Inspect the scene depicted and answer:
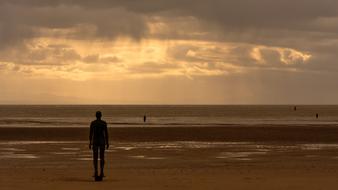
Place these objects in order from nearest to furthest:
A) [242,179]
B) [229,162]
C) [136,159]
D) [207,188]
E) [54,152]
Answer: [207,188]
[242,179]
[229,162]
[136,159]
[54,152]

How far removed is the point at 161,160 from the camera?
27.8 metres

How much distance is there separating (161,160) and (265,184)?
11573mm

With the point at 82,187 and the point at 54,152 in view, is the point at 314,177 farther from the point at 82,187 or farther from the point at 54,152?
the point at 54,152

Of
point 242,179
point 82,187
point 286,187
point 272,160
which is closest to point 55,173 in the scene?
point 82,187

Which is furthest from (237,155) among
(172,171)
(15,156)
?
(15,156)

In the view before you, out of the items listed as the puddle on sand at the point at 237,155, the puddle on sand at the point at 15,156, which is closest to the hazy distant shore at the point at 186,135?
the puddle on sand at the point at 237,155

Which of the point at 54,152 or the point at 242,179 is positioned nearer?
the point at 242,179

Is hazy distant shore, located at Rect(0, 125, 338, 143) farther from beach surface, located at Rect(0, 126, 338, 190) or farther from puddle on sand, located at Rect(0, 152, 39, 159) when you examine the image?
puddle on sand, located at Rect(0, 152, 39, 159)

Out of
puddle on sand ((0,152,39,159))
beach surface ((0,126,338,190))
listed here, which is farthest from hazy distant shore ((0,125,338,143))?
puddle on sand ((0,152,39,159))

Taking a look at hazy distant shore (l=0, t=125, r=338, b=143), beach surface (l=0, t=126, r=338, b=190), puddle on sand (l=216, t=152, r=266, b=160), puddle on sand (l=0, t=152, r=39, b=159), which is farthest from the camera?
hazy distant shore (l=0, t=125, r=338, b=143)

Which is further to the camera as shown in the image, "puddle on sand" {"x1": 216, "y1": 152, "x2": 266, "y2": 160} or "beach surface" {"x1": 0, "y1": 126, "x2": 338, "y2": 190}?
"puddle on sand" {"x1": 216, "y1": 152, "x2": 266, "y2": 160}

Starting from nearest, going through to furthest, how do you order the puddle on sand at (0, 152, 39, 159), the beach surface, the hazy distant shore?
the beach surface
the puddle on sand at (0, 152, 39, 159)
the hazy distant shore

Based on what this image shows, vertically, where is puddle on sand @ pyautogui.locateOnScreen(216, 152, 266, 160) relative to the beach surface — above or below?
below

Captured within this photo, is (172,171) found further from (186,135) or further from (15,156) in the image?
(186,135)
